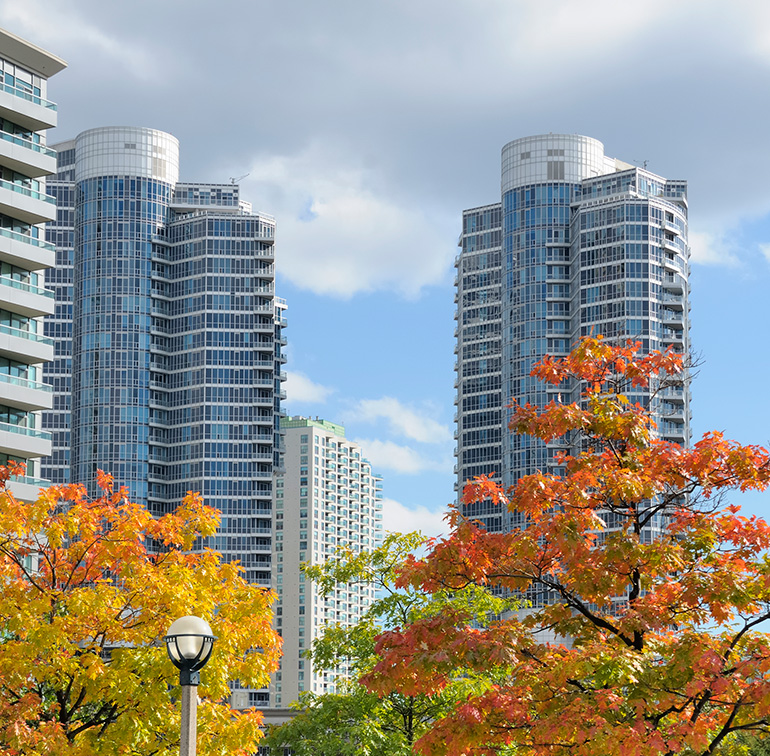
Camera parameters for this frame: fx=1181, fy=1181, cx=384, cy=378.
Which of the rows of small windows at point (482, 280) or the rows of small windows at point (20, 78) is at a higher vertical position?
the rows of small windows at point (482, 280)

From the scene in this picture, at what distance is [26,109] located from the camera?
251 feet

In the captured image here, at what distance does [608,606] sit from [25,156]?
66086 mm

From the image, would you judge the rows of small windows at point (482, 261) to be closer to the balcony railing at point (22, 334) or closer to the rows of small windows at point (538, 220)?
the rows of small windows at point (538, 220)

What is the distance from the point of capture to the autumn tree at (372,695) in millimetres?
31016

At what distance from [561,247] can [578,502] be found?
13767 cm

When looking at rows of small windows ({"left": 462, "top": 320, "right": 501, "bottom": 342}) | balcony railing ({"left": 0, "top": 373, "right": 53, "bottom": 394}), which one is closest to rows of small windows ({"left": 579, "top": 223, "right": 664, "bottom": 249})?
rows of small windows ({"left": 462, "top": 320, "right": 501, "bottom": 342})

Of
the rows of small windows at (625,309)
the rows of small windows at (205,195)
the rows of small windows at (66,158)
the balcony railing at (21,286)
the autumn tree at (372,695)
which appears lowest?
the autumn tree at (372,695)

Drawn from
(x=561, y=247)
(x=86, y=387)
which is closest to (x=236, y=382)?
(x=86, y=387)

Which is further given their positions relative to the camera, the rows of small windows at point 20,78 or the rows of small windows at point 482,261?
the rows of small windows at point 482,261

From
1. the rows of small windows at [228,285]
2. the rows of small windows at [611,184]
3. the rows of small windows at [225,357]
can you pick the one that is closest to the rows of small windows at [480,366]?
the rows of small windows at [611,184]

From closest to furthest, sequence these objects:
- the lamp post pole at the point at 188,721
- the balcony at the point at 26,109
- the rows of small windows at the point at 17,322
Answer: the lamp post pole at the point at 188,721, the rows of small windows at the point at 17,322, the balcony at the point at 26,109

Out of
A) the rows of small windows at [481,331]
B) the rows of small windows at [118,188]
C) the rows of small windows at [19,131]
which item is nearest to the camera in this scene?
the rows of small windows at [19,131]

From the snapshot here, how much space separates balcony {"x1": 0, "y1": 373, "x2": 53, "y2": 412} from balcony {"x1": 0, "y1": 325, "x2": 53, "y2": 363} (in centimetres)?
147

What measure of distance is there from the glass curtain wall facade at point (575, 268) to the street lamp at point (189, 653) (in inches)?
4834
